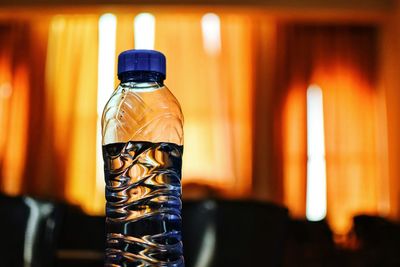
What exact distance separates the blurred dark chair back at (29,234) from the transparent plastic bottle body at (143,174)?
79 cm

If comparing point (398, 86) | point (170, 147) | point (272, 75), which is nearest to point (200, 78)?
point (272, 75)

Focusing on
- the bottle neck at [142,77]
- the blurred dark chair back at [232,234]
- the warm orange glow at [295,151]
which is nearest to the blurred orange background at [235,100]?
the warm orange glow at [295,151]

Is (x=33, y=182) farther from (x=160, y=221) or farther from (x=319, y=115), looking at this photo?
(x=160, y=221)

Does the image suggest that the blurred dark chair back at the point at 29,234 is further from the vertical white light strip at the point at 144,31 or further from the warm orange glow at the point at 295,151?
the vertical white light strip at the point at 144,31

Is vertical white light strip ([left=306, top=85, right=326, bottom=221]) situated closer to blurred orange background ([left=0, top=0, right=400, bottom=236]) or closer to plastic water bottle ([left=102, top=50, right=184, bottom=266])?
blurred orange background ([left=0, top=0, right=400, bottom=236])

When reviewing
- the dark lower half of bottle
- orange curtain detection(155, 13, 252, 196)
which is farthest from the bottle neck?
orange curtain detection(155, 13, 252, 196)

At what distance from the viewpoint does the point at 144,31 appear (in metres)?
7.16

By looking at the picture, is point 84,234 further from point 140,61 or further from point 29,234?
point 140,61

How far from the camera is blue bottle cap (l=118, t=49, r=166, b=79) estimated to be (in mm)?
783

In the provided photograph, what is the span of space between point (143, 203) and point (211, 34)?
6.41 meters

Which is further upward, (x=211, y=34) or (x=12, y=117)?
(x=211, y=34)

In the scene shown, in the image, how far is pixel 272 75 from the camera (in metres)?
7.00

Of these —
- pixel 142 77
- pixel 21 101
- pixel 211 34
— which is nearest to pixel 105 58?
pixel 21 101

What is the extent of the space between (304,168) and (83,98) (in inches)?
101
